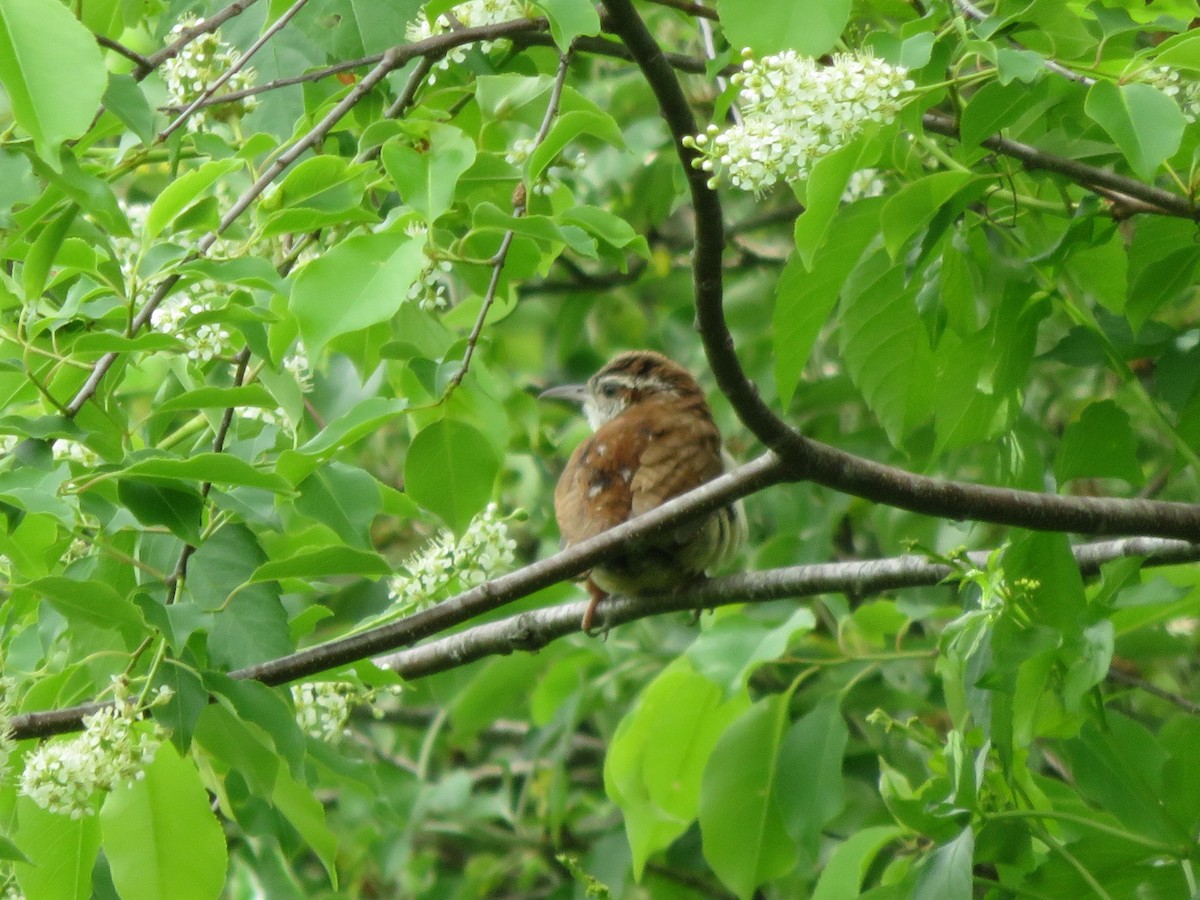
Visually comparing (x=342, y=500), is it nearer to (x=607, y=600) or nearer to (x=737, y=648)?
(x=737, y=648)

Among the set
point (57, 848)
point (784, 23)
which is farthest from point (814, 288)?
point (57, 848)

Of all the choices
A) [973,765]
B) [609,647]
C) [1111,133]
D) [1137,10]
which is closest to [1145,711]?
[609,647]

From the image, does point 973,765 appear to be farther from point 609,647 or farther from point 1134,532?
point 609,647

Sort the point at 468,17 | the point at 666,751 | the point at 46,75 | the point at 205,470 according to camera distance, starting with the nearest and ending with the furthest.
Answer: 1. the point at 46,75
2. the point at 205,470
3. the point at 468,17
4. the point at 666,751

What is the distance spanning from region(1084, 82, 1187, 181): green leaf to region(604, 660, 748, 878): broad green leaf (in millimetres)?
1927

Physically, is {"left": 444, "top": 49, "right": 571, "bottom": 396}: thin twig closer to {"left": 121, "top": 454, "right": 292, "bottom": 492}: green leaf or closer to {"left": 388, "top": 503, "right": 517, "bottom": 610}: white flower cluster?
{"left": 388, "top": 503, "right": 517, "bottom": 610}: white flower cluster

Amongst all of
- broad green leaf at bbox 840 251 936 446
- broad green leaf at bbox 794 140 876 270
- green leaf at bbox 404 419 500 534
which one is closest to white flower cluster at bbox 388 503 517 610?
green leaf at bbox 404 419 500 534

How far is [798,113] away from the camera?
2.21m

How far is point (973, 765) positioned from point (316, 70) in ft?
6.30

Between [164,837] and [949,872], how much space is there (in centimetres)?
143

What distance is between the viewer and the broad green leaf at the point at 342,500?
2771 mm

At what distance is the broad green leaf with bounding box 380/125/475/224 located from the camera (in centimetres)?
233

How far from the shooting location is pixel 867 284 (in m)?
3.05

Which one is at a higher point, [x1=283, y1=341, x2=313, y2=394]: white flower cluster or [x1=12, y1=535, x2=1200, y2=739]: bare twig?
[x1=283, y1=341, x2=313, y2=394]: white flower cluster
